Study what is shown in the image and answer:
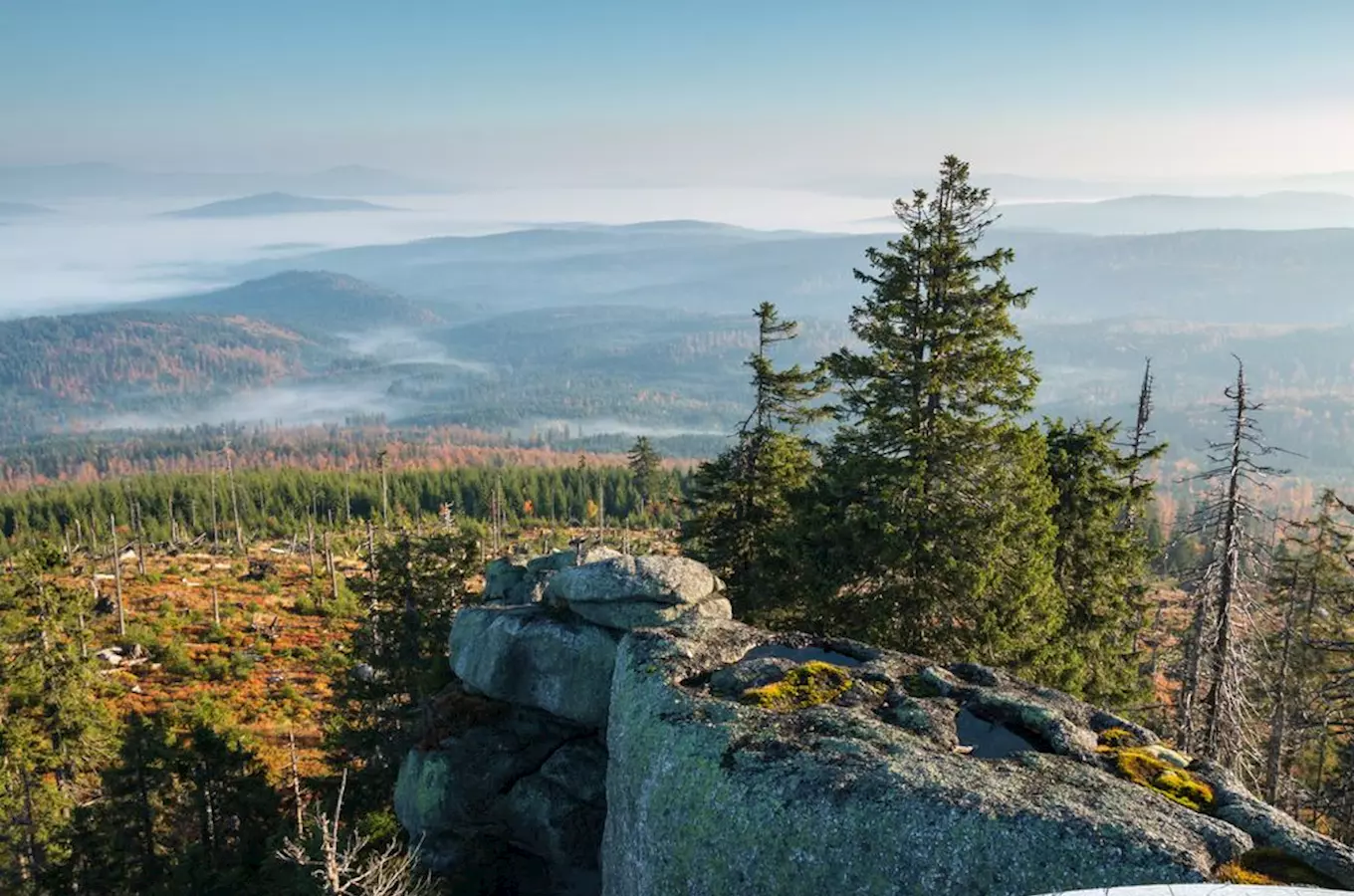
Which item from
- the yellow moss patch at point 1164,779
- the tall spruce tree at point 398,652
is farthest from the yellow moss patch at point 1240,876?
the tall spruce tree at point 398,652

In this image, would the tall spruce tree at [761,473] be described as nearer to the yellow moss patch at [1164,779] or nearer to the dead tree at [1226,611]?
the dead tree at [1226,611]

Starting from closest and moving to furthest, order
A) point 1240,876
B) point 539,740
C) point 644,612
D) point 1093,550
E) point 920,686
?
1. point 1240,876
2. point 920,686
3. point 644,612
4. point 539,740
5. point 1093,550

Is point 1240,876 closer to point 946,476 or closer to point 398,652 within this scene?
point 946,476

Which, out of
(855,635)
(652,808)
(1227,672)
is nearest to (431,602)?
(855,635)

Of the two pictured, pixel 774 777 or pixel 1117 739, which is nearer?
pixel 774 777

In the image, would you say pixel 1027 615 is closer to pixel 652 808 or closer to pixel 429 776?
pixel 652 808

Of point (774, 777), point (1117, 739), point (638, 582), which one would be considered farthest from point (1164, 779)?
point (638, 582)

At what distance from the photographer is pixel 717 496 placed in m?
35.4

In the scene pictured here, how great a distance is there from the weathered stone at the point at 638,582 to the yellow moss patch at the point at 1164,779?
1232 centimetres

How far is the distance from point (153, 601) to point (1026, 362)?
3362 inches

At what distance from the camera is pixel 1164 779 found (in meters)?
13.5

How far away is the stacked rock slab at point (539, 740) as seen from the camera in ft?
71.4

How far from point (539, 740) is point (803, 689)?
1090cm

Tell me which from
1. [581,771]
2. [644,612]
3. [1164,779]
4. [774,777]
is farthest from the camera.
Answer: [644,612]
